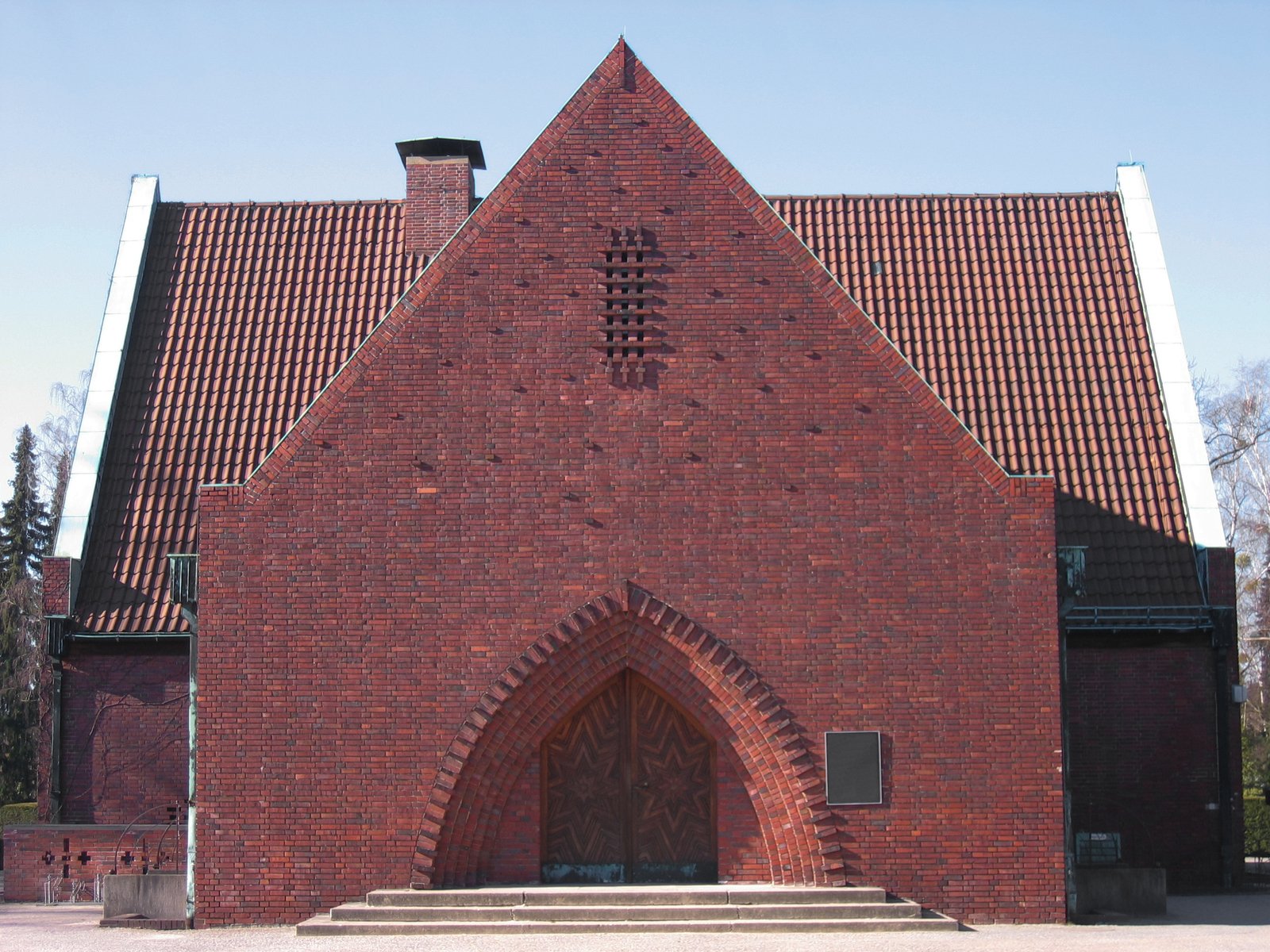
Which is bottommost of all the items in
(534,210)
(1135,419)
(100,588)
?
(100,588)

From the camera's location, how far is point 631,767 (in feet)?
57.1

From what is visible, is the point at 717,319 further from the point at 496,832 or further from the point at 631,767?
the point at 496,832

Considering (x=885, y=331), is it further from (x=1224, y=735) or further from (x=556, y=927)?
(x=556, y=927)

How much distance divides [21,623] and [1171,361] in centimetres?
2727

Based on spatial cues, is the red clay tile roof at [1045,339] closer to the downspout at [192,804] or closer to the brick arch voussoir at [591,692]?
the brick arch voussoir at [591,692]

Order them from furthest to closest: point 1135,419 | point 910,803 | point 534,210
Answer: point 1135,419 < point 534,210 < point 910,803

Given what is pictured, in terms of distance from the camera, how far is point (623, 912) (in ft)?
52.0

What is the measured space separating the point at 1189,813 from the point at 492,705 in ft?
33.0

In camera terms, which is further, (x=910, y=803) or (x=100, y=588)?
(x=100, y=588)

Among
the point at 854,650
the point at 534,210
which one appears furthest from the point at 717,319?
the point at 854,650

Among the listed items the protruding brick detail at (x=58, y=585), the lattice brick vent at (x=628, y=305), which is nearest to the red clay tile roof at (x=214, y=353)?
the protruding brick detail at (x=58, y=585)

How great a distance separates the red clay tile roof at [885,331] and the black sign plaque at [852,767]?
5.58 metres

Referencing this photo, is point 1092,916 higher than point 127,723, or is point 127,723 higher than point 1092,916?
point 127,723

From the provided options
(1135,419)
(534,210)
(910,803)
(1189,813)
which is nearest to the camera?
(910,803)
